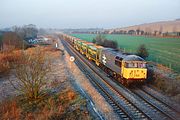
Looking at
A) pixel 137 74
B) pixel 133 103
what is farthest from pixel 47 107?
pixel 137 74

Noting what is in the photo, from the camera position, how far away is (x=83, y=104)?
1542 centimetres

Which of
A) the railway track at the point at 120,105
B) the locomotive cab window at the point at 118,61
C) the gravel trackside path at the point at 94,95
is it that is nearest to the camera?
A: the railway track at the point at 120,105

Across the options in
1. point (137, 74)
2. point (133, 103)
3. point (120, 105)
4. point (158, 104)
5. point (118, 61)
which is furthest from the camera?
point (118, 61)

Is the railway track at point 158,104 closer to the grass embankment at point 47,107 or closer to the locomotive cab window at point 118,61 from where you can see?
the locomotive cab window at point 118,61

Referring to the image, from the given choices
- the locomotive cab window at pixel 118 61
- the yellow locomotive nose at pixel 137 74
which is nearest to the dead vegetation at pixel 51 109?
the yellow locomotive nose at pixel 137 74

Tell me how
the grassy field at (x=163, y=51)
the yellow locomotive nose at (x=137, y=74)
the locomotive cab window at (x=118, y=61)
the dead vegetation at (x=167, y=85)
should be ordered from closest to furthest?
the dead vegetation at (x=167, y=85) < the yellow locomotive nose at (x=137, y=74) < the locomotive cab window at (x=118, y=61) < the grassy field at (x=163, y=51)

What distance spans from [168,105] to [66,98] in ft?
21.8

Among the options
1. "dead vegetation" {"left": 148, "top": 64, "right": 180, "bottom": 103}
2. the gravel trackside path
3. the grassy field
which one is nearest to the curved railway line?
the gravel trackside path

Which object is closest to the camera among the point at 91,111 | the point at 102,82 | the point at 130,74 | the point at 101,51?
the point at 91,111

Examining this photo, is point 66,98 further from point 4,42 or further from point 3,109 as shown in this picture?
point 4,42

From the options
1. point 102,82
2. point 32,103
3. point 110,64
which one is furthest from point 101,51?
point 32,103

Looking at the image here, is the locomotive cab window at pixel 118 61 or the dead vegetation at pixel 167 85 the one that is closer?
the dead vegetation at pixel 167 85

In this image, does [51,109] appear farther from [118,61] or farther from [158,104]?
[118,61]

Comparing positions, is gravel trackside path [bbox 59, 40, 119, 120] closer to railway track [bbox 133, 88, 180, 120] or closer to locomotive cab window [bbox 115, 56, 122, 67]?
railway track [bbox 133, 88, 180, 120]
